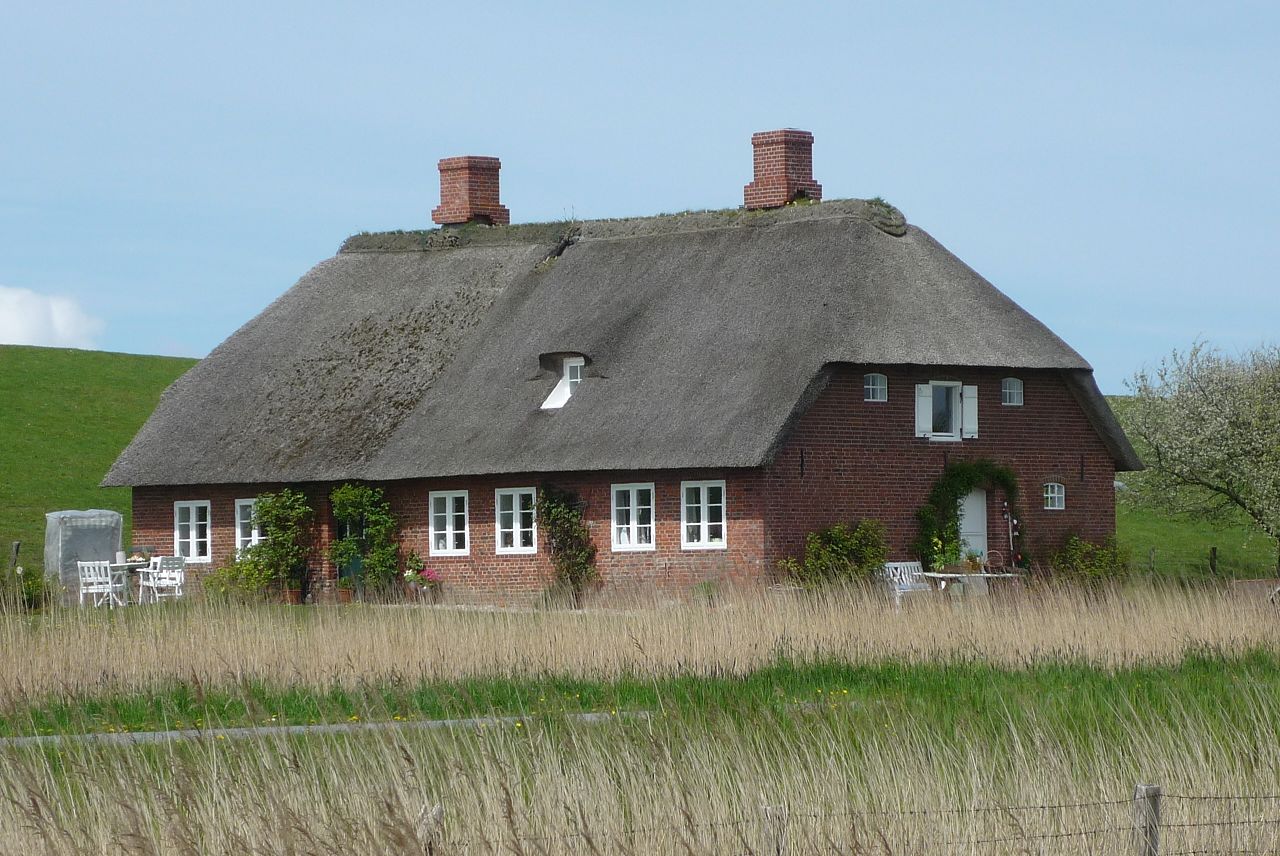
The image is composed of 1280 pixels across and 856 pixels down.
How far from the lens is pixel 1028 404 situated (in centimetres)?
2947

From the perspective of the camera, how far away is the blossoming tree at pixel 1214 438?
37031mm

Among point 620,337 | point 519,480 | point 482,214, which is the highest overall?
point 482,214

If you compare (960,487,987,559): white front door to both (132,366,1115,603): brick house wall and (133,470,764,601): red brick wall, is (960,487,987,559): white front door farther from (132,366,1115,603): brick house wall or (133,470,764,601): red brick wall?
(133,470,764,601): red brick wall

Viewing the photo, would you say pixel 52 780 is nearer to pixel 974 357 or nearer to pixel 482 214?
pixel 974 357

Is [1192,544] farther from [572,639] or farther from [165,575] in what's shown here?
[572,639]

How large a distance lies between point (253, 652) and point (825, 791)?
7335 millimetres

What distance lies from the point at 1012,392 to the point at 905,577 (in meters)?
4.63

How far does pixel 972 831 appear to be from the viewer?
28.8 ft

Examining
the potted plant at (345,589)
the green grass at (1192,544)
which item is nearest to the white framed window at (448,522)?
the potted plant at (345,589)

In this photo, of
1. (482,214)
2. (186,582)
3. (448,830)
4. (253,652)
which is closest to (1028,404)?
(482,214)

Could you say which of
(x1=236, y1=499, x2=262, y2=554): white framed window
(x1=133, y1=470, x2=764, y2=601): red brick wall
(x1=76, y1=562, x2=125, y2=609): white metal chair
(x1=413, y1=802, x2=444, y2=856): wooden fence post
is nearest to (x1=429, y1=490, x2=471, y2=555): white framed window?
(x1=133, y1=470, x2=764, y2=601): red brick wall

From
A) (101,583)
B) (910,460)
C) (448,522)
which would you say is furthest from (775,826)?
(101,583)

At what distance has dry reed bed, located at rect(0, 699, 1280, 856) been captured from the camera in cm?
856

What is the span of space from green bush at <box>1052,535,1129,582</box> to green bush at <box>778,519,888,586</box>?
11.4 feet
